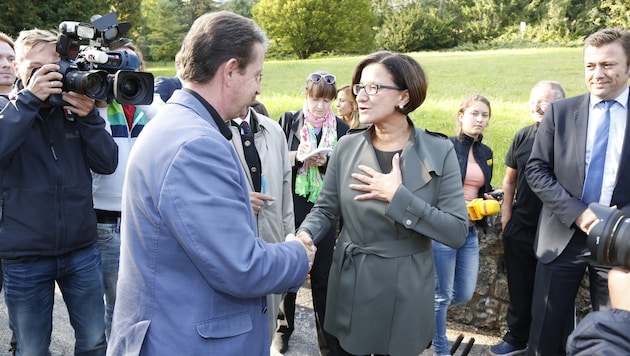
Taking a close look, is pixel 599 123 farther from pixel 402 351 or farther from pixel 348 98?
pixel 348 98

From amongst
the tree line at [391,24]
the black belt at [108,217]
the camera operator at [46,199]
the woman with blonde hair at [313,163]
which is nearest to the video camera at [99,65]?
the camera operator at [46,199]

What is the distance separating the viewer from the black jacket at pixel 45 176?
2508 mm

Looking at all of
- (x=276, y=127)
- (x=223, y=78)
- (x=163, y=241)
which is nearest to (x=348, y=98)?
(x=276, y=127)

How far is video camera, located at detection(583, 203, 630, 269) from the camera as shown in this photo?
5.34 ft

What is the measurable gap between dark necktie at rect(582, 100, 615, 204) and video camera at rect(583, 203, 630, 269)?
1416mm

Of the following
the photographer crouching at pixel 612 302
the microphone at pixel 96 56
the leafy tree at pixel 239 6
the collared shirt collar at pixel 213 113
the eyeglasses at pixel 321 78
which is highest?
the leafy tree at pixel 239 6

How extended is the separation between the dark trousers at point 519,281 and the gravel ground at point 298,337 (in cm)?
30

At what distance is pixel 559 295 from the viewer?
3.22 meters

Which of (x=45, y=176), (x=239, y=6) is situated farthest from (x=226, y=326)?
(x=239, y=6)

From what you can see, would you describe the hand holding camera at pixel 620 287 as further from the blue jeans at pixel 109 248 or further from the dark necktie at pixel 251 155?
the blue jeans at pixel 109 248

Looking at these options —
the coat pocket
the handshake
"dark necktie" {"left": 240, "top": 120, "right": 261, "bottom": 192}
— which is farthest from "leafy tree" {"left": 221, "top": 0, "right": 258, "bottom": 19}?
the coat pocket

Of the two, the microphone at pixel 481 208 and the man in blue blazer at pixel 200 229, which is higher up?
the man in blue blazer at pixel 200 229

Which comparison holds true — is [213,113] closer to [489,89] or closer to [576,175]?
Result: [576,175]

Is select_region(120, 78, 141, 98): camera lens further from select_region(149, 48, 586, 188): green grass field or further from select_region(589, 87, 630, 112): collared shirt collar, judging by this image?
select_region(149, 48, 586, 188): green grass field
